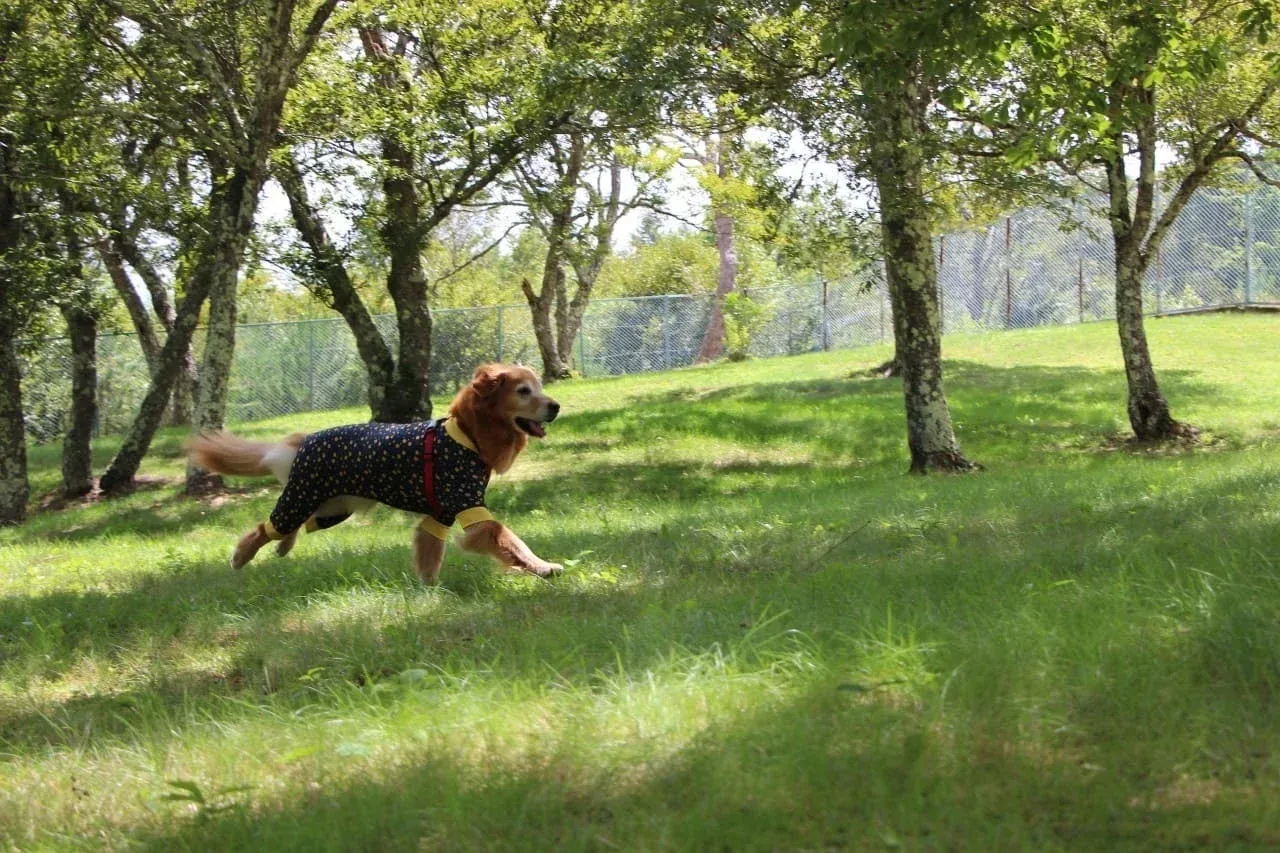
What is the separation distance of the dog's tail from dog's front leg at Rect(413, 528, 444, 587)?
129 centimetres

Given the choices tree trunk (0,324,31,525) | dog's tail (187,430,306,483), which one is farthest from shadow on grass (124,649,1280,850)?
tree trunk (0,324,31,525)

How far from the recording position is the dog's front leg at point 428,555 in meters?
7.23

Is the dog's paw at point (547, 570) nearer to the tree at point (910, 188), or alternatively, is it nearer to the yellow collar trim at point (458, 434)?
the yellow collar trim at point (458, 434)

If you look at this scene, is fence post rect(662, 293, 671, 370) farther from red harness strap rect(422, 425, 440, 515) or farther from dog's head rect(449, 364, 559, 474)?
red harness strap rect(422, 425, 440, 515)

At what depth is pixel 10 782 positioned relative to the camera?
13.6 feet

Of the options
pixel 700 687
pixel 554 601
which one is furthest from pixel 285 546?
pixel 700 687

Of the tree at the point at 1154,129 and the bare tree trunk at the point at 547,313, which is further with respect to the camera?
the bare tree trunk at the point at 547,313

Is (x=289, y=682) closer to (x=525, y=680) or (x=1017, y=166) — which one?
(x=525, y=680)

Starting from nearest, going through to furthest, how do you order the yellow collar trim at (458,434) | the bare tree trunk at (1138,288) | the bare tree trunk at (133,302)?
the yellow collar trim at (458,434), the bare tree trunk at (1138,288), the bare tree trunk at (133,302)

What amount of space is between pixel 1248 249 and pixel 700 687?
2873 cm

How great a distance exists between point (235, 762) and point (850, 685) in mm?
2032

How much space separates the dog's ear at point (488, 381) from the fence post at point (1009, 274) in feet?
89.2

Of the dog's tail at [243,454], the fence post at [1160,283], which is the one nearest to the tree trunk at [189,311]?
the dog's tail at [243,454]

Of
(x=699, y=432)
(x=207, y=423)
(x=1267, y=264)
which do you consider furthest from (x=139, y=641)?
(x=1267, y=264)
